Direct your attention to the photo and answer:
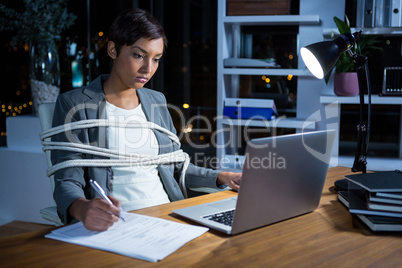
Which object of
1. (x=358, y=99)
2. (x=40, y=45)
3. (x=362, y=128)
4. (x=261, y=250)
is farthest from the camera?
(x=40, y=45)

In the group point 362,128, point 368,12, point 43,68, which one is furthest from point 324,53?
point 43,68

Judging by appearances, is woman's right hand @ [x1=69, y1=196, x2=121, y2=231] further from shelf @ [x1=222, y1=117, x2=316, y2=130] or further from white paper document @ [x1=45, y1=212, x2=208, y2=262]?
shelf @ [x1=222, y1=117, x2=316, y2=130]

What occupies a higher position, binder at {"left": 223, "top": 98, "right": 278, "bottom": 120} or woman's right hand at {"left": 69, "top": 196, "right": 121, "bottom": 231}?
binder at {"left": 223, "top": 98, "right": 278, "bottom": 120}

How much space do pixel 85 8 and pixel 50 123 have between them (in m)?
2.58

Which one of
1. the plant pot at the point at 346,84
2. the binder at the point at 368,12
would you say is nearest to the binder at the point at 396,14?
the binder at the point at 368,12

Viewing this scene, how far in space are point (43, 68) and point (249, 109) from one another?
151cm

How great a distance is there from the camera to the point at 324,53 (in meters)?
1.34

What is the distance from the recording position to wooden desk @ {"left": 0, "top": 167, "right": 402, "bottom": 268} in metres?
Result: 0.91

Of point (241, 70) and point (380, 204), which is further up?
point (241, 70)

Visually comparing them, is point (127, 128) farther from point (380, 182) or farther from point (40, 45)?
point (40, 45)

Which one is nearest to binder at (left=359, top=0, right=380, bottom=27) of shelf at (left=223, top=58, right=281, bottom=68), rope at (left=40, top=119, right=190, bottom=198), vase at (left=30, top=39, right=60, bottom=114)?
shelf at (left=223, top=58, right=281, bottom=68)

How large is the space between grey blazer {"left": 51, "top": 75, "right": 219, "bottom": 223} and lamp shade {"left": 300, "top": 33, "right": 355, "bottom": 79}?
516mm

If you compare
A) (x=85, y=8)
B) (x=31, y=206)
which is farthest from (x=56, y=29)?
(x=31, y=206)

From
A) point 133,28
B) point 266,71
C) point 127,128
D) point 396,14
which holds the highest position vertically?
point 396,14
